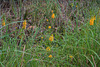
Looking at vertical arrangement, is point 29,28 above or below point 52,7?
below

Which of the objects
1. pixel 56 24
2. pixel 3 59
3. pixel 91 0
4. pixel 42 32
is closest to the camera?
pixel 3 59

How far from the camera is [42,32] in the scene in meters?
3.22

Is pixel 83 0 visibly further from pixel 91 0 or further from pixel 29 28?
pixel 29 28

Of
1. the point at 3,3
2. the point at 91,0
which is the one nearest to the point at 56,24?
the point at 3,3

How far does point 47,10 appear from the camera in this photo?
11.3 feet

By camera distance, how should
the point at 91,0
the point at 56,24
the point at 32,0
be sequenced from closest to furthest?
the point at 56,24 → the point at 32,0 → the point at 91,0

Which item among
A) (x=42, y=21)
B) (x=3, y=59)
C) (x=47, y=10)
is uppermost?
(x=47, y=10)

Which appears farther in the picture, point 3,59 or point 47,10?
point 47,10

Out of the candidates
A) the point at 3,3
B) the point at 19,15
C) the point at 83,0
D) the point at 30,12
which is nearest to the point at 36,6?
the point at 30,12

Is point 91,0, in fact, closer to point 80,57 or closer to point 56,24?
point 56,24

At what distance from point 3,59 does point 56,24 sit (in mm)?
1720

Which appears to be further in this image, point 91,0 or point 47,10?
point 91,0

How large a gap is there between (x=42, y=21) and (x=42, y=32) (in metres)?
0.30

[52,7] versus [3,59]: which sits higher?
[52,7]
